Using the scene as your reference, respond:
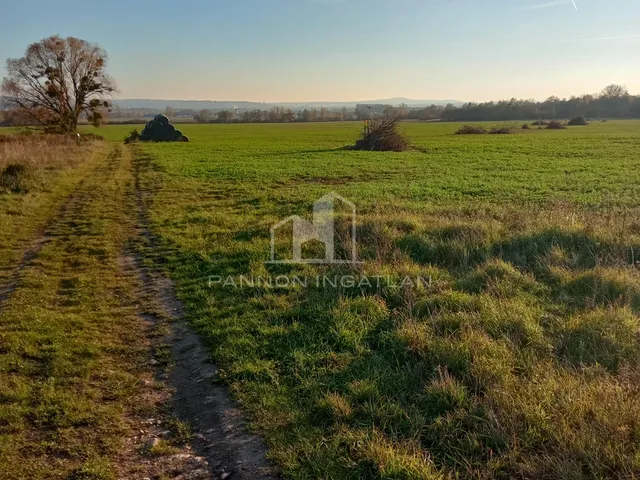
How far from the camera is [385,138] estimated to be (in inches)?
1526

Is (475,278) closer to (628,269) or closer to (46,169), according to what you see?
(628,269)

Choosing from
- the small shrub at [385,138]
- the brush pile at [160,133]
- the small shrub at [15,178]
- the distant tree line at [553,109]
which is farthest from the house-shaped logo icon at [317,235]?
the distant tree line at [553,109]

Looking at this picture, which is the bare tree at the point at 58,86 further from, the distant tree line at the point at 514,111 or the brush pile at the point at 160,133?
the distant tree line at the point at 514,111

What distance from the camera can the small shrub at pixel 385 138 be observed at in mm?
38750

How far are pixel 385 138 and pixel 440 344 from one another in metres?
35.2

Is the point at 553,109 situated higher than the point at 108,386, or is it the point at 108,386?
the point at 553,109

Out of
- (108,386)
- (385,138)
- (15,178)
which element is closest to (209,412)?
(108,386)

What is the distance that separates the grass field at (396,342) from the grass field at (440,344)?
2cm

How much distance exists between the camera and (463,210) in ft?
44.1

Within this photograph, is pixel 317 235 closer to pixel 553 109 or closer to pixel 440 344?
pixel 440 344

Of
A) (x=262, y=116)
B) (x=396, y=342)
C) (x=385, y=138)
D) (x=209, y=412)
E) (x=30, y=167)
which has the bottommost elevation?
(x=209, y=412)

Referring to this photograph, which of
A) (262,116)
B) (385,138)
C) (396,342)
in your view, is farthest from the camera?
(262,116)

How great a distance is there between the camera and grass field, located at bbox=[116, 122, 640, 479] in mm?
3574

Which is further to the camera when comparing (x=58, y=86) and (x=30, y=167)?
(x=58, y=86)
